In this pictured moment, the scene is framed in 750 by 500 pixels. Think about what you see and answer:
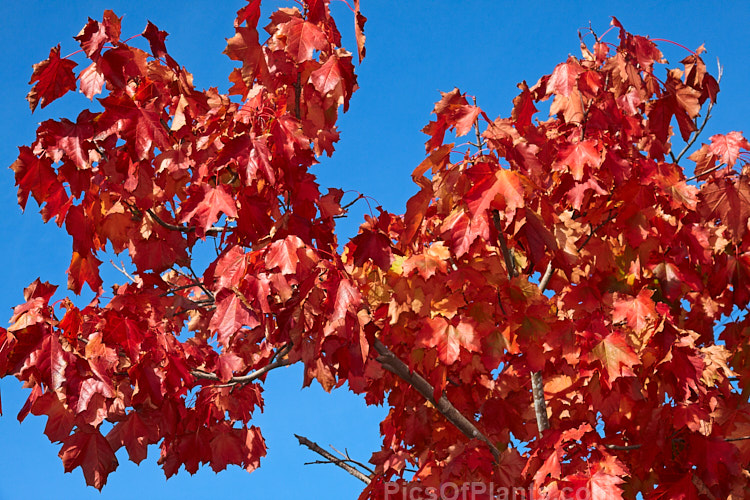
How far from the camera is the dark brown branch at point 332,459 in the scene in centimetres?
593

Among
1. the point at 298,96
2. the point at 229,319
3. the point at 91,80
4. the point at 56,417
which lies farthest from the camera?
the point at 56,417

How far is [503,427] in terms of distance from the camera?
5.34 metres

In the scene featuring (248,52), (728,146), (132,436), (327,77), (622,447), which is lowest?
(622,447)

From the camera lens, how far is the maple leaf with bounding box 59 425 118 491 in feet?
13.9

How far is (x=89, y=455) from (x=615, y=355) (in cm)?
330

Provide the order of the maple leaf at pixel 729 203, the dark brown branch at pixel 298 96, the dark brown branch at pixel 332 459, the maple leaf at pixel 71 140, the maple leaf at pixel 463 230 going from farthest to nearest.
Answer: the dark brown branch at pixel 332 459 < the maple leaf at pixel 729 203 < the dark brown branch at pixel 298 96 < the maple leaf at pixel 71 140 < the maple leaf at pixel 463 230

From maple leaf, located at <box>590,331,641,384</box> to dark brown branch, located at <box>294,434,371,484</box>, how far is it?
2.50 metres

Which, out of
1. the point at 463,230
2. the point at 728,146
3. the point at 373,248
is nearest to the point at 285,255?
the point at 373,248

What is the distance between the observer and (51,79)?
3.88 m

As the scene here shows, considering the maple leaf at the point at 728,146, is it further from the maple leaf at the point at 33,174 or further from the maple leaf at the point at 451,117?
the maple leaf at the point at 33,174

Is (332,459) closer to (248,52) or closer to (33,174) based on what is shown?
(33,174)

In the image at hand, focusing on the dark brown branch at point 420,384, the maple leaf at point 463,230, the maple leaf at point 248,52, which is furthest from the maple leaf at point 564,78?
the dark brown branch at point 420,384

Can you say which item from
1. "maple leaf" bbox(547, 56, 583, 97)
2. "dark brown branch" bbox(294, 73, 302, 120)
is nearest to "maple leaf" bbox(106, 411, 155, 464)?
"dark brown branch" bbox(294, 73, 302, 120)

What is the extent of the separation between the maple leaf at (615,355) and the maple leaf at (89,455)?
310cm
